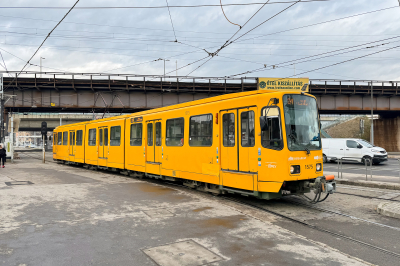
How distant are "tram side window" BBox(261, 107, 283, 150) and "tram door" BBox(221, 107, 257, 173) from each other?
0.36 meters

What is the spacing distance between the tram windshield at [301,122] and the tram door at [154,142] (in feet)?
20.5

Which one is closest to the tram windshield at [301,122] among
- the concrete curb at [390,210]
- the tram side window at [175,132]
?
the concrete curb at [390,210]

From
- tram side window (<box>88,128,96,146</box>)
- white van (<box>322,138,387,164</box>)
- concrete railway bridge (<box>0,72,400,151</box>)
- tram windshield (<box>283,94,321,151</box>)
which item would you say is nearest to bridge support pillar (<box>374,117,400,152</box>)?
concrete railway bridge (<box>0,72,400,151</box>)

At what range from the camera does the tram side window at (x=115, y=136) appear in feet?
57.1

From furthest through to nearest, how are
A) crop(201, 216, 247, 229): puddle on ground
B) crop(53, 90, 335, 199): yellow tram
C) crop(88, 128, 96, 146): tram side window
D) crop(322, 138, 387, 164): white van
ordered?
crop(322, 138, 387, 164): white van
crop(88, 128, 96, 146): tram side window
crop(53, 90, 335, 199): yellow tram
crop(201, 216, 247, 229): puddle on ground

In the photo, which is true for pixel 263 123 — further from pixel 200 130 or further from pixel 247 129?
pixel 200 130

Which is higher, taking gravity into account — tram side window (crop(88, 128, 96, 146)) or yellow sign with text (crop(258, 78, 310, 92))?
yellow sign with text (crop(258, 78, 310, 92))

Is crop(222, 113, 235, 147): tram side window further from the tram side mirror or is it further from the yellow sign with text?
the yellow sign with text

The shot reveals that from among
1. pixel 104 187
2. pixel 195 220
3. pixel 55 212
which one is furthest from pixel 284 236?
pixel 104 187

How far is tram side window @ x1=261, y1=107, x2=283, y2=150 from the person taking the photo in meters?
8.61

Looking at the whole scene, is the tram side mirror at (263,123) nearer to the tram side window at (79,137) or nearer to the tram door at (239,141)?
the tram door at (239,141)

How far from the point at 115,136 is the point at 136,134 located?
8.48 ft

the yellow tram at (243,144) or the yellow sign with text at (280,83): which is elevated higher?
the yellow sign with text at (280,83)

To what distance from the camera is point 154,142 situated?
46.2 feet
